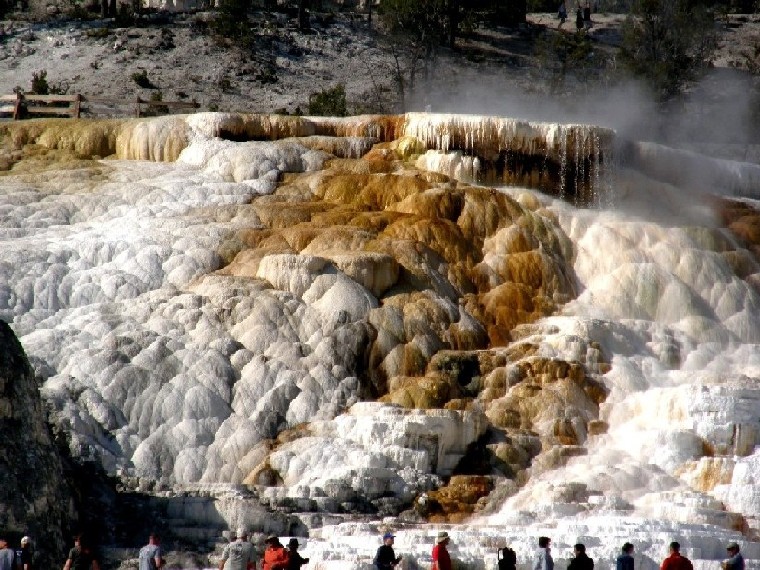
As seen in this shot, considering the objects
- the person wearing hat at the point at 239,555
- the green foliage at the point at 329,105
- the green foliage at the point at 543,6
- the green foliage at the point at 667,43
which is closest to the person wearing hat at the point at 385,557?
the person wearing hat at the point at 239,555

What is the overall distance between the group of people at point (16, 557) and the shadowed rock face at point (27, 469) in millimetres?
1365

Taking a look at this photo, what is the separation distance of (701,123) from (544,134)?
18.0 meters

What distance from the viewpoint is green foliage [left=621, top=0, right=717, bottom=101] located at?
42.9m

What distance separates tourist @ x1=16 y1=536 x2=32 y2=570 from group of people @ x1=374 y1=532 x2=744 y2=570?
3.27 meters

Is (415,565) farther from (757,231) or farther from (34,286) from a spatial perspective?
(757,231)

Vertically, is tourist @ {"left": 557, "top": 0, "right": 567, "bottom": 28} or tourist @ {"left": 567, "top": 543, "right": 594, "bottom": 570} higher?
tourist @ {"left": 567, "top": 543, "right": 594, "bottom": 570}

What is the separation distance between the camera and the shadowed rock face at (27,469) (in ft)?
50.6

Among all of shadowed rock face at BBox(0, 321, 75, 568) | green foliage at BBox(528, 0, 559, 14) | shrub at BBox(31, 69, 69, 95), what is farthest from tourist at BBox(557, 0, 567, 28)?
shadowed rock face at BBox(0, 321, 75, 568)

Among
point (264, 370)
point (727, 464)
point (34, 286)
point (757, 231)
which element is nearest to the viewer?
point (727, 464)

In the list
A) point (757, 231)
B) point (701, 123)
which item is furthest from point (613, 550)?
point (701, 123)

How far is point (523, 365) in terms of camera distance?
20.7 m

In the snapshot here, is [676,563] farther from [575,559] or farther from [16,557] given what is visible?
[16,557]

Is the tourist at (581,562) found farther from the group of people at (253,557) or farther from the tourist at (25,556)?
the tourist at (25,556)

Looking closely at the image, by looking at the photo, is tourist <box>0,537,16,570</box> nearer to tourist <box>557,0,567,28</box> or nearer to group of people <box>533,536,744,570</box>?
group of people <box>533,536,744,570</box>
